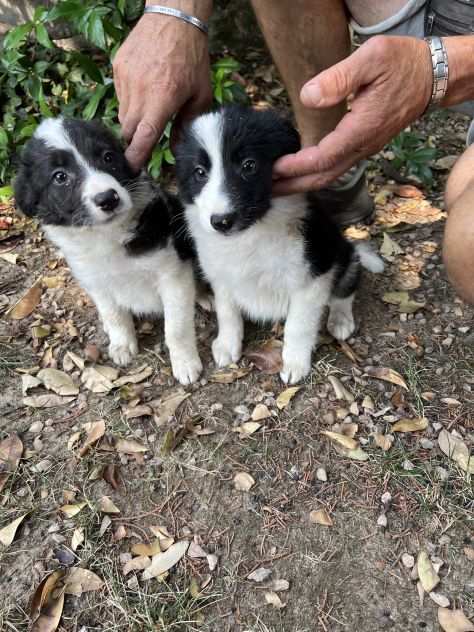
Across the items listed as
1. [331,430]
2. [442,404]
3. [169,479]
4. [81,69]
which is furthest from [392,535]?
[81,69]

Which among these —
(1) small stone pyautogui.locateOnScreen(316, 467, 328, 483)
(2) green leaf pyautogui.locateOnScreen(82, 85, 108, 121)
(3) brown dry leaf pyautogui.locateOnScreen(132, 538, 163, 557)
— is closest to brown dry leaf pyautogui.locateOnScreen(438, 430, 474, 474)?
(1) small stone pyautogui.locateOnScreen(316, 467, 328, 483)

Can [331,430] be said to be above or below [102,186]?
below

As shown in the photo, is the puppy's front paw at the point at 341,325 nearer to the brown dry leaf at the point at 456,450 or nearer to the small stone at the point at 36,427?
the brown dry leaf at the point at 456,450

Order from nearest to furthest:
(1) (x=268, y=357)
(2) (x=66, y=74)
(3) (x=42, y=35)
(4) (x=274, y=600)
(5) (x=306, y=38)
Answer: (4) (x=274, y=600), (1) (x=268, y=357), (5) (x=306, y=38), (3) (x=42, y=35), (2) (x=66, y=74)

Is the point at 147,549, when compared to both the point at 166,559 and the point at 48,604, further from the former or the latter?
the point at 48,604

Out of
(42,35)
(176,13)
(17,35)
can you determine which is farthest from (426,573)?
(17,35)

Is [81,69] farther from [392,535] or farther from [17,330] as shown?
[392,535]
